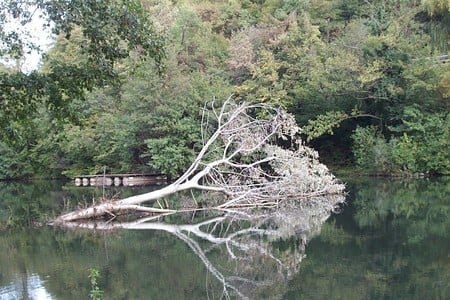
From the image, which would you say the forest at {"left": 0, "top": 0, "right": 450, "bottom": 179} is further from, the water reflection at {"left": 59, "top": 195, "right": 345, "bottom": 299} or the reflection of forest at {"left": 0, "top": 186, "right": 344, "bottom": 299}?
the reflection of forest at {"left": 0, "top": 186, "right": 344, "bottom": 299}

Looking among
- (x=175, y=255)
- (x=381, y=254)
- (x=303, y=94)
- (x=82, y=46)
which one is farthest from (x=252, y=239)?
(x=303, y=94)

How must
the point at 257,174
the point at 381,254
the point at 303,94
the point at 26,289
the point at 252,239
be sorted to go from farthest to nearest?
the point at 303,94 → the point at 257,174 → the point at 252,239 → the point at 381,254 → the point at 26,289

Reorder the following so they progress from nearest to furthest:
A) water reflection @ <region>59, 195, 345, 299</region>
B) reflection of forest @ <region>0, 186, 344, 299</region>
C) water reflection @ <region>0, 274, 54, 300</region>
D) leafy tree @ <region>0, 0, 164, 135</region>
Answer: leafy tree @ <region>0, 0, 164, 135</region>, water reflection @ <region>0, 274, 54, 300</region>, reflection of forest @ <region>0, 186, 344, 299</region>, water reflection @ <region>59, 195, 345, 299</region>

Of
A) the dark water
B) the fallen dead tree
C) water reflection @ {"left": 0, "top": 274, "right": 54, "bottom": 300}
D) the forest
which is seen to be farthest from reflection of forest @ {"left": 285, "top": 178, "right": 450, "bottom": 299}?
the forest

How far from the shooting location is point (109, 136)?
27.5 m

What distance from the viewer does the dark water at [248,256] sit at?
325 inches

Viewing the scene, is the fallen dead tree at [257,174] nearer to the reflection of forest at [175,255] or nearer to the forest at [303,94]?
the reflection of forest at [175,255]

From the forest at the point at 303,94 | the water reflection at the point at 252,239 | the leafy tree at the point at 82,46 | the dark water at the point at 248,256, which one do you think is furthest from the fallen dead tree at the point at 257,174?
the leafy tree at the point at 82,46

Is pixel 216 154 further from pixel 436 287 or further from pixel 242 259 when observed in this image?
pixel 436 287

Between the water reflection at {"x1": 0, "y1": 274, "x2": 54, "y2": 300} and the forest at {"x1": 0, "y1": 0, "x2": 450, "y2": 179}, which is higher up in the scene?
the forest at {"x1": 0, "y1": 0, "x2": 450, "y2": 179}

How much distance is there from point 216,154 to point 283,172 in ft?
17.3

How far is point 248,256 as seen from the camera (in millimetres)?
10477

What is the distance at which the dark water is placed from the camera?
27.1 ft

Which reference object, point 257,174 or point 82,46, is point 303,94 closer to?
point 257,174
